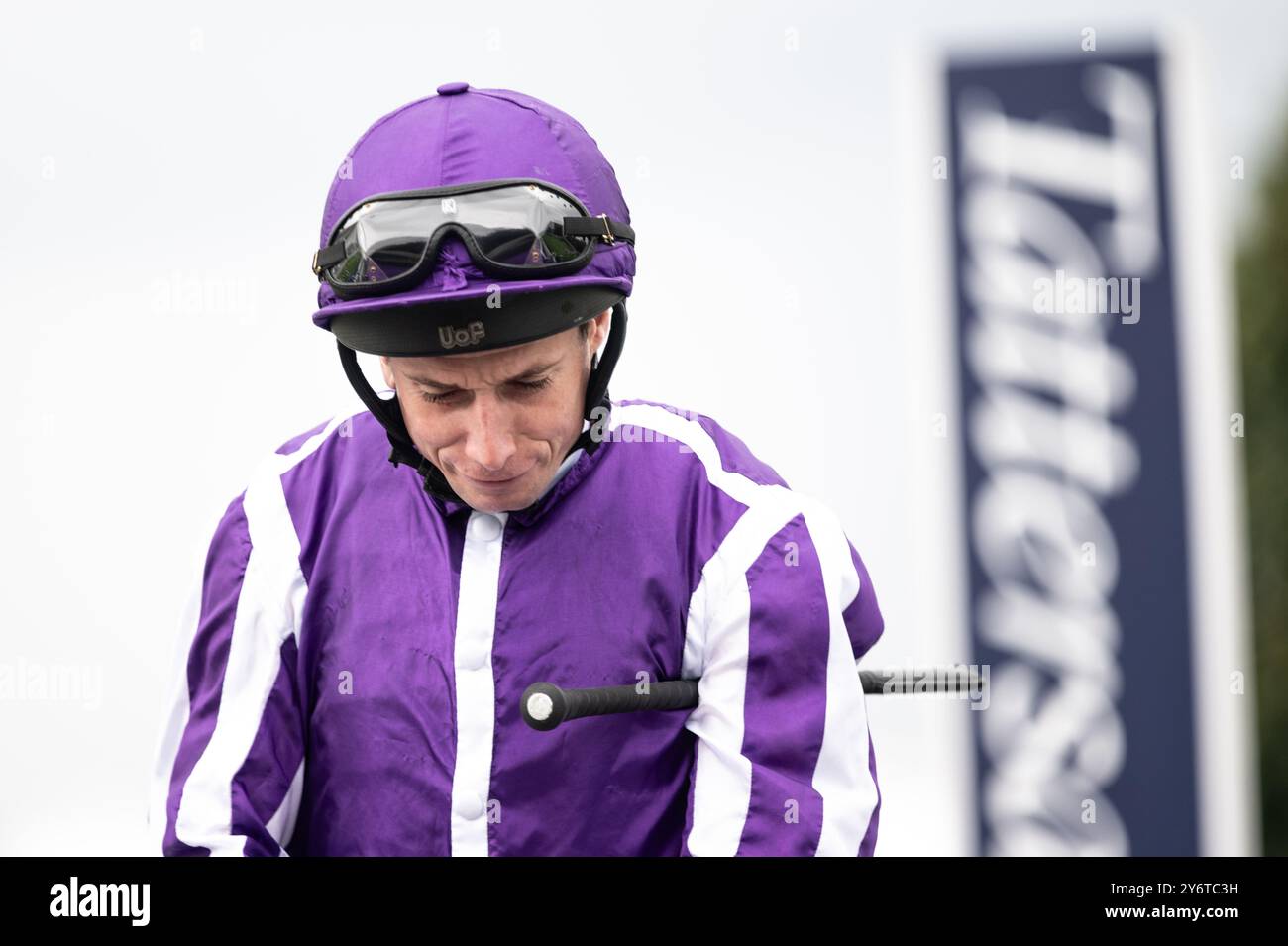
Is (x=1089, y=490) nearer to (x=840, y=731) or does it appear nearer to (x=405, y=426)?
(x=840, y=731)

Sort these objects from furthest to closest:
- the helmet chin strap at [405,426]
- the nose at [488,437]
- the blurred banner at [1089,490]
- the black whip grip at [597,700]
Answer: the blurred banner at [1089,490] < the helmet chin strap at [405,426] < the nose at [488,437] < the black whip grip at [597,700]

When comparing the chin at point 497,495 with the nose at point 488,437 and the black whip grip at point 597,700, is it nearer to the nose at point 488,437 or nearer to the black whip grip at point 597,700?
the nose at point 488,437

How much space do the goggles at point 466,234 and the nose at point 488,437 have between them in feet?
0.51

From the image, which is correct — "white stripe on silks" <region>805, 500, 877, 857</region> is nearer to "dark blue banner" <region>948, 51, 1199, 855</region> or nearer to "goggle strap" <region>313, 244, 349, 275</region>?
"goggle strap" <region>313, 244, 349, 275</region>

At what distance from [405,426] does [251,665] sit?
344 millimetres

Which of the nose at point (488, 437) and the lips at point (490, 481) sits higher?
the nose at point (488, 437)

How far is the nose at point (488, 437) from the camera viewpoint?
1.87 metres

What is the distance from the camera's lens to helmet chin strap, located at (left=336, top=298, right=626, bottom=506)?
198 centimetres

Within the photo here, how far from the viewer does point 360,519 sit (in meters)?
2.03

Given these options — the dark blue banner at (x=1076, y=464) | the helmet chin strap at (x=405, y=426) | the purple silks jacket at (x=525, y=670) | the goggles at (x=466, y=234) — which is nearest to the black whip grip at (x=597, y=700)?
the purple silks jacket at (x=525, y=670)

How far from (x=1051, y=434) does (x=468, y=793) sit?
11.9 feet

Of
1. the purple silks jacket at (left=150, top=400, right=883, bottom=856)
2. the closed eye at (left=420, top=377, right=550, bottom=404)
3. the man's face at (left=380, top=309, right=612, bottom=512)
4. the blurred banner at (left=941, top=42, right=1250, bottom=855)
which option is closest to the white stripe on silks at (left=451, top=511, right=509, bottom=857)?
the purple silks jacket at (left=150, top=400, right=883, bottom=856)

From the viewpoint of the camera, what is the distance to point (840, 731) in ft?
6.36

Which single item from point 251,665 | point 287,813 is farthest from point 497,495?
point 287,813
